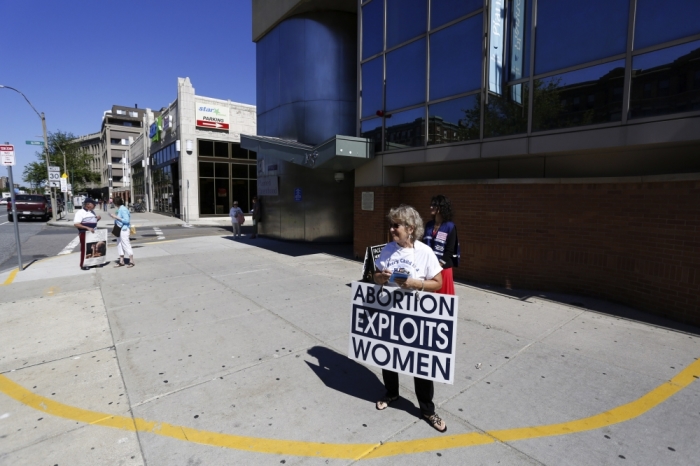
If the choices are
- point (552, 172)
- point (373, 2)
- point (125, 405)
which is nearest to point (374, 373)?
point (125, 405)

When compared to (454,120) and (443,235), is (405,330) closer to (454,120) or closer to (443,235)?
(443,235)

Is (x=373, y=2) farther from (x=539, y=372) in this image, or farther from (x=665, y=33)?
(x=539, y=372)

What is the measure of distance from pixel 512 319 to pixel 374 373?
2.55 meters

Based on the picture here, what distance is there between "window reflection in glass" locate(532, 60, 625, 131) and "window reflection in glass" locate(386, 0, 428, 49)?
3140 mm

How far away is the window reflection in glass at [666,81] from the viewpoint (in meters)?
4.95

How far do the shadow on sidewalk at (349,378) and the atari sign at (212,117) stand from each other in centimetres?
2632

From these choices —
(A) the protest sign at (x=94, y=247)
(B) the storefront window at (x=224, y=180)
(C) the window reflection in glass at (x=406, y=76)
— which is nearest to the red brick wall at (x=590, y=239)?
(C) the window reflection in glass at (x=406, y=76)

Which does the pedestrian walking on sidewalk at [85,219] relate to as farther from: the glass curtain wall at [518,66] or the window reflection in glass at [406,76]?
the window reflection in glass at [406,76]

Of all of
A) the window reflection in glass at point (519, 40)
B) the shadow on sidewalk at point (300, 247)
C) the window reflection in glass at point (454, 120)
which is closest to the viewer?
the window reflection in glass at point (519, 40)

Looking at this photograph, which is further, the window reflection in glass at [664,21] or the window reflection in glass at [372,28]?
the window reflection in glass at [372,28]

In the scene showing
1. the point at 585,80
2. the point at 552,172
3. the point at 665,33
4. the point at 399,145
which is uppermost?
the point at 665,33

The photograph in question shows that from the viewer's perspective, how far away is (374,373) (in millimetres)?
3969

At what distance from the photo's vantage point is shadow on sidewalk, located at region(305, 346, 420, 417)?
3.46m

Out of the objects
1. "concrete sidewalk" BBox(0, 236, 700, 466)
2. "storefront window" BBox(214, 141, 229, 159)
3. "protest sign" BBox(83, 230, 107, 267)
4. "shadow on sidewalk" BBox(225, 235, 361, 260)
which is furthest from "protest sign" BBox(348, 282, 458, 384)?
"storefront window" BBox(214, 141, 229, 159)
